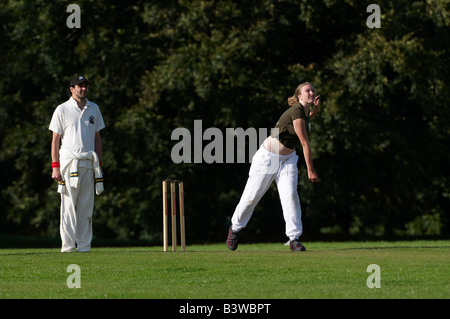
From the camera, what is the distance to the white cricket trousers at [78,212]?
12.4 meters

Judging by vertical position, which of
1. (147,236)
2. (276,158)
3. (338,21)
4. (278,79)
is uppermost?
(338,21)

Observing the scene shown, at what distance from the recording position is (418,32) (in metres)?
22.4

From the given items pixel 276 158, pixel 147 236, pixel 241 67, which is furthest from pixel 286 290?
pixel 147 236

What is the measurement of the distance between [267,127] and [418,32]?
14.7 ft

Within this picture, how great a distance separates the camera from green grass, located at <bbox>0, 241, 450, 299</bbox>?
810 cm

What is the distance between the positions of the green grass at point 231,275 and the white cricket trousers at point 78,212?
0.49 metres

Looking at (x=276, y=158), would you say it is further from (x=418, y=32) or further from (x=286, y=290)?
(x=418, y=32)

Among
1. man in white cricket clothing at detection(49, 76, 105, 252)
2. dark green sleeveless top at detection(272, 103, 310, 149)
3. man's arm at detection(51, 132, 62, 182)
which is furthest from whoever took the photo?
man in white cricket clothing at detection(49, 76, 105, 252)

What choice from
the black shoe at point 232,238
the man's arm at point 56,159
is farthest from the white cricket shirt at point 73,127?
the black shoe at point 232,238
